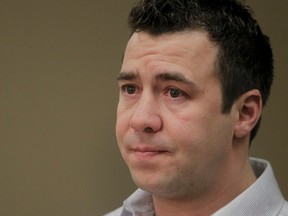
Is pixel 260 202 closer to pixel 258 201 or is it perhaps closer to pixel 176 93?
pixel 258 201

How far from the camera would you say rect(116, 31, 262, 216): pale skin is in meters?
1.19

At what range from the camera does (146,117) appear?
1.16 metres

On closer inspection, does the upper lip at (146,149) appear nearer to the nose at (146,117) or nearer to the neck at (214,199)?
the nose at (146,117)

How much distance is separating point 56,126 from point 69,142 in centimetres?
9

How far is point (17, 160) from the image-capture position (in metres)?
1.76

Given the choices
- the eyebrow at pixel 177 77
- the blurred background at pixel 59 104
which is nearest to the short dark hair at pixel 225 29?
the eyebrow at pixel 177 77

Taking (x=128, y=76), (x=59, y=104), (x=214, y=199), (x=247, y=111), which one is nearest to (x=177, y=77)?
(x=128, y=76)

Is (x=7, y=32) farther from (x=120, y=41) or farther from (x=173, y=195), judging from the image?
(x=173, y=195)

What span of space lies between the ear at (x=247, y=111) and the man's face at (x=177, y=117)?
0.04 metres

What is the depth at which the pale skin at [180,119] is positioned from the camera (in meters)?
1.19

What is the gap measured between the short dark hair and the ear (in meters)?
0.02

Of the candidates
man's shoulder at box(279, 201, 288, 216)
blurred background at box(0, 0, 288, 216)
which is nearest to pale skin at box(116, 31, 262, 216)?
man's shoulder at box(279, 201, 288, 216)

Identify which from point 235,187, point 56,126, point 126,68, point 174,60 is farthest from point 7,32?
point 235,187

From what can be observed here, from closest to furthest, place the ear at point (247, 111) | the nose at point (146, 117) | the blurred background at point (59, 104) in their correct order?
1. the nose at point (146, 117)
2. the ear at point (247, 111)
3. the blurred background at point (59, 104)
